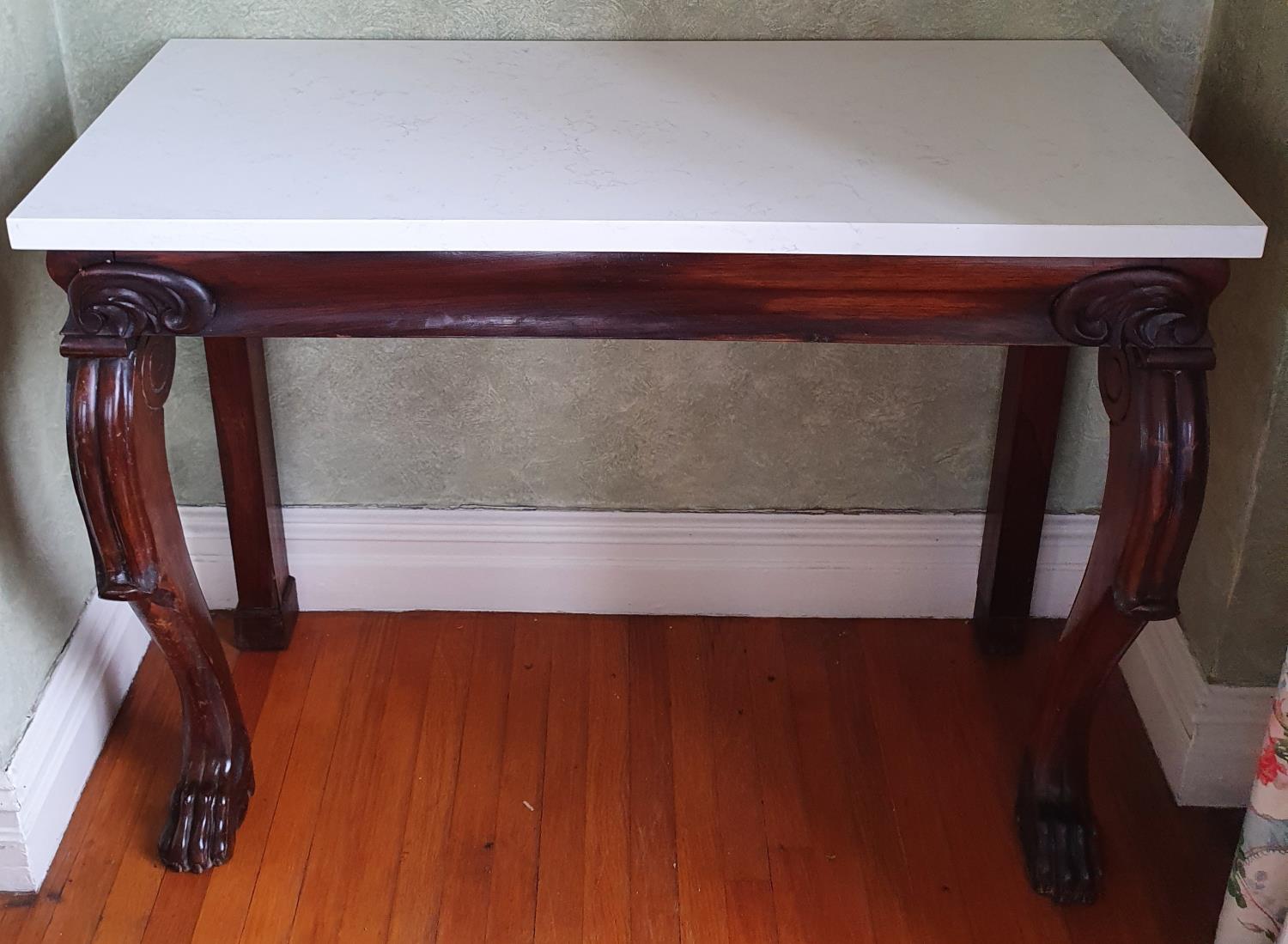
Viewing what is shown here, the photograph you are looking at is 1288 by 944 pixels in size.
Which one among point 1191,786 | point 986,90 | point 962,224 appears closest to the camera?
point 962,224

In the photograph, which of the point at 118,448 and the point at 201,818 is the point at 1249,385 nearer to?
the point at 118,448

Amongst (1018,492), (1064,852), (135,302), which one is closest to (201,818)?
(135,302)

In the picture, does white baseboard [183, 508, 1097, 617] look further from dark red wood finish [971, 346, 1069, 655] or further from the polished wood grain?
the polished wood grain

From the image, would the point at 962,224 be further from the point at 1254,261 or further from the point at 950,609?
the point at 950,609

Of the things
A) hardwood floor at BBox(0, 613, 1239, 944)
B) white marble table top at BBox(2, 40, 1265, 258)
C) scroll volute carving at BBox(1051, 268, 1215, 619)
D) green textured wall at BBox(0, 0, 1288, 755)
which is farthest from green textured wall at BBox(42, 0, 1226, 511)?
scroll volute carving at BBox(1051, 268, 1215, 619)

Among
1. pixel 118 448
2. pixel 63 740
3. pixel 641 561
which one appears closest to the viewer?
pixel 118 448

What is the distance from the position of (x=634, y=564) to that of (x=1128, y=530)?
815 millimetres

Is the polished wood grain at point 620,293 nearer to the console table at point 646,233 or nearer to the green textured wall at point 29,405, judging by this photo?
the console table at point 646,233

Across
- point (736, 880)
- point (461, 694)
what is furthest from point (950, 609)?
point (461, 694)

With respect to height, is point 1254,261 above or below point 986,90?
below

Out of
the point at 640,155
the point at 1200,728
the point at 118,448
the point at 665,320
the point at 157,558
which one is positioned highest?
the point at 640,155

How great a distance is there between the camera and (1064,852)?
1.56 m

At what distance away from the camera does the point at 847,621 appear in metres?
1.98

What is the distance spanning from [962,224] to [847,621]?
937mm
